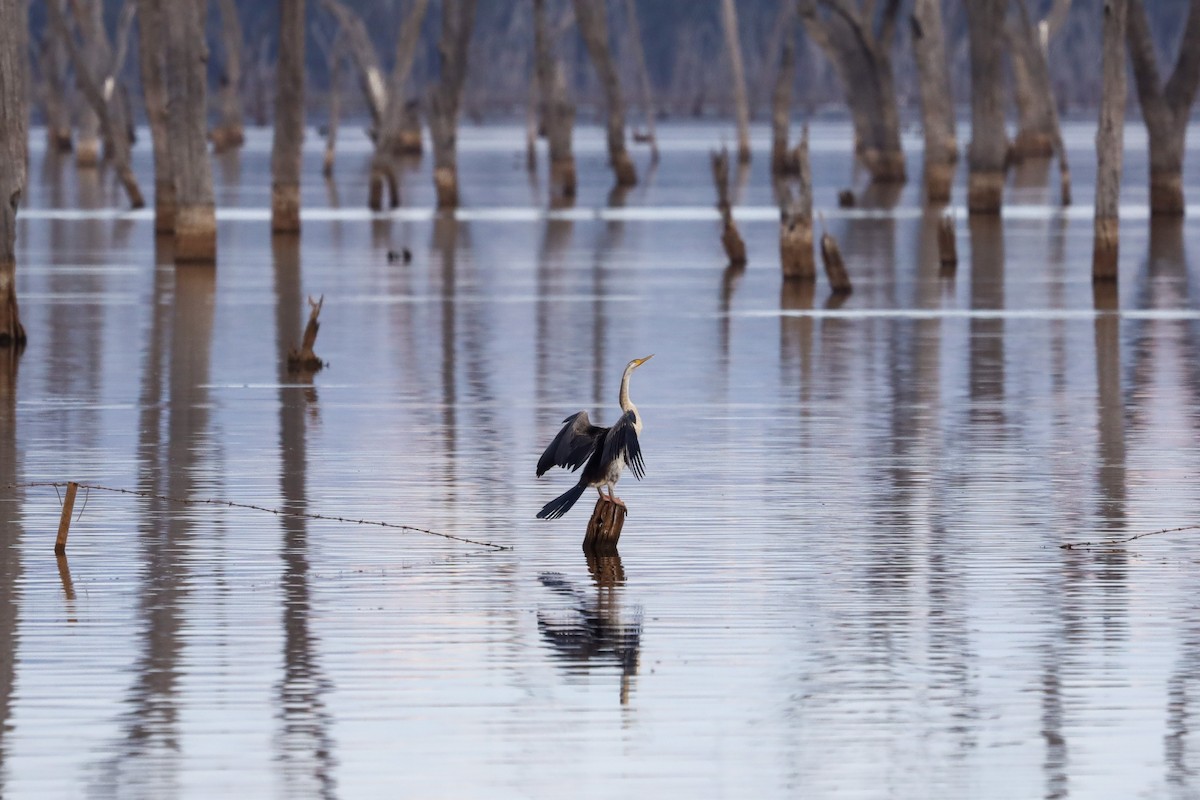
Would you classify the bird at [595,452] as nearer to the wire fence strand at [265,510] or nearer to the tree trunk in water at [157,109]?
the wire fence strand at [265,510]

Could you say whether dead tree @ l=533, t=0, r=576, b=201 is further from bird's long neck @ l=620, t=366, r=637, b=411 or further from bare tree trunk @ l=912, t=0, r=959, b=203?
bird's long neck @ l=620, t=366, r=637, b=411

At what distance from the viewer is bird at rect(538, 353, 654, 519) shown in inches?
380

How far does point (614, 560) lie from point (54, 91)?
188ft

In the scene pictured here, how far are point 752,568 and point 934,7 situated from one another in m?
29.9

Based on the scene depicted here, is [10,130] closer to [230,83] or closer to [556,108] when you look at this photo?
[556,108]

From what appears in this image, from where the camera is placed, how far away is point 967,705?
24.6 ft

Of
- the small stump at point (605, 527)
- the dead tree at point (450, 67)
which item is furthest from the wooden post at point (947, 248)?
the small stump at point (605, 527)

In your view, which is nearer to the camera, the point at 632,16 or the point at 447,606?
the point at 447,606

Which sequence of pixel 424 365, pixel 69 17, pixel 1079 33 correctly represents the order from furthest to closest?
pixel 1079 33 < pixel 69 17 < pixel 424 365

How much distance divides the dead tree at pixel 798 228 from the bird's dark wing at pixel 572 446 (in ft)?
45.7

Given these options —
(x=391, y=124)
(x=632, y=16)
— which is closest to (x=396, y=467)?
(x=391, y=124)

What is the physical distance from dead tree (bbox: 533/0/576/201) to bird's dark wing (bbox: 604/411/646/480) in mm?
36696

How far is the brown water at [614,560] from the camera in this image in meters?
7.04

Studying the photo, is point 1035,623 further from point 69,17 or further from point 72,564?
point 69,17
